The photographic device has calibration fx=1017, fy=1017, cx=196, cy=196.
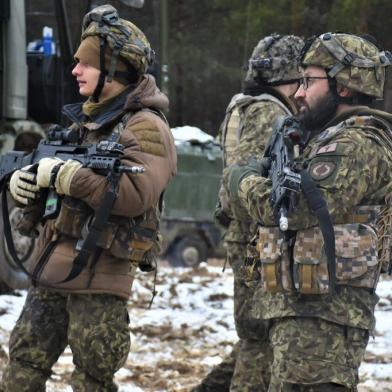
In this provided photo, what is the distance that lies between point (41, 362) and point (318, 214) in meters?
1.41

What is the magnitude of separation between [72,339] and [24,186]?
67 centimetres

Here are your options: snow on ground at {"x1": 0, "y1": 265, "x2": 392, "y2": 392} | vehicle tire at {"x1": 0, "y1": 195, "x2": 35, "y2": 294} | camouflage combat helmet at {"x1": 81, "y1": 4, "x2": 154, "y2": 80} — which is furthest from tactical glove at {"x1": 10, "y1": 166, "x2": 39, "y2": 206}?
vehicle tire at {"x1": 0, "y1": 195, "x2": 35, "y2": 294}

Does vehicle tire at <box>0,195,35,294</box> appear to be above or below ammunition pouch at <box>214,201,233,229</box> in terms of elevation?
below

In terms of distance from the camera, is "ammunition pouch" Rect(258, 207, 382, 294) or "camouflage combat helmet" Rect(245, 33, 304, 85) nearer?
"ammunition pouch" Rect(258, 207, 382, 294)

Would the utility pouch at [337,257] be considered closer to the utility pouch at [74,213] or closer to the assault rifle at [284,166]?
the assault rifle at [284,166]

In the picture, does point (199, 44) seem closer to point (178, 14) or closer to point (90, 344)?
point (178, 14)

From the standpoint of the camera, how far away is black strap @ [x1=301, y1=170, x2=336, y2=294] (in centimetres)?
373

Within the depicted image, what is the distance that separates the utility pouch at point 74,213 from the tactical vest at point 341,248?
2.42 ft

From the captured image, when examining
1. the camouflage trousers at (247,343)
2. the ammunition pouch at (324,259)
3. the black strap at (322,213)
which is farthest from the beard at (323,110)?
the camouflage trousers at (247,343)

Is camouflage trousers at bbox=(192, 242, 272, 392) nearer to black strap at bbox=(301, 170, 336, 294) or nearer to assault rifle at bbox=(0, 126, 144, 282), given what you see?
assault rifle at bbox=(0, 126, 144, 282)

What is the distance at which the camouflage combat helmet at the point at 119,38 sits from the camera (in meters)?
4.31

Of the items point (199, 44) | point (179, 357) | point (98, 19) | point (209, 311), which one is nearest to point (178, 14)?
point (199, 44)

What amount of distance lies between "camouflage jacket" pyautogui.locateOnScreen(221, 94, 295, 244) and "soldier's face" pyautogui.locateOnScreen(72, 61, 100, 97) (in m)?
0.99

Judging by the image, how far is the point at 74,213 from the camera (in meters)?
4.19
